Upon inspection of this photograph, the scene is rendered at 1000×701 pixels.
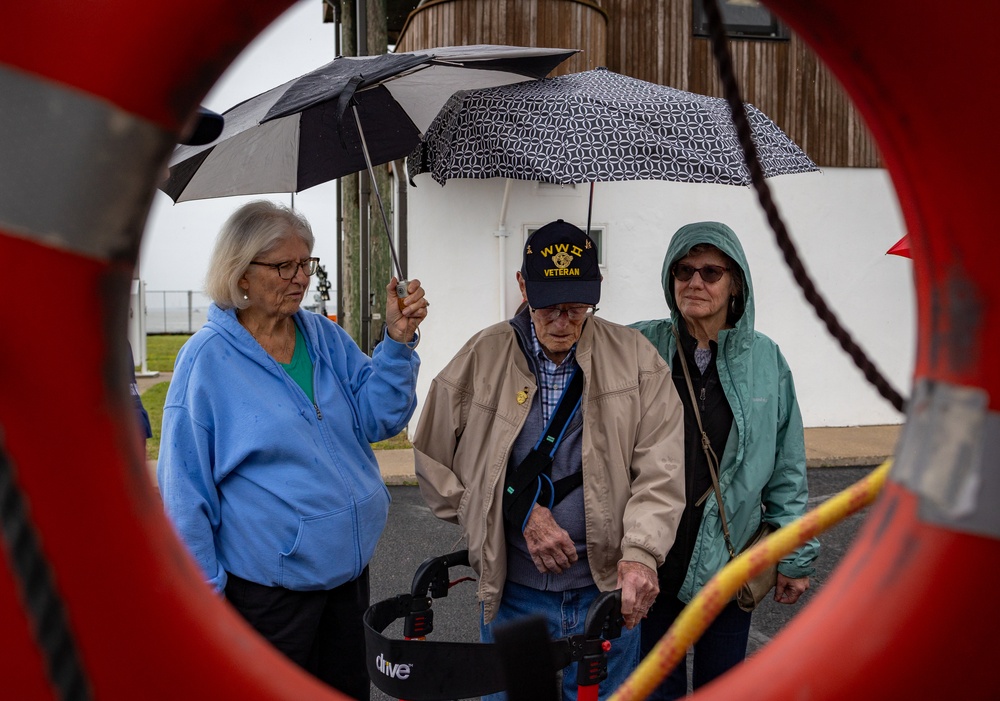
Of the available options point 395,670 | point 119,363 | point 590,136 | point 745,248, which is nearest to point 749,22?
point 745,248

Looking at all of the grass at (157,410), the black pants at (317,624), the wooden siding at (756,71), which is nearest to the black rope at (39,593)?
the black pants at (317,624)

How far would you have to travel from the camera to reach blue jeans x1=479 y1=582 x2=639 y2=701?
2.38 meters

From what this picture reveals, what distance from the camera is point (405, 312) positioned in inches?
94.3

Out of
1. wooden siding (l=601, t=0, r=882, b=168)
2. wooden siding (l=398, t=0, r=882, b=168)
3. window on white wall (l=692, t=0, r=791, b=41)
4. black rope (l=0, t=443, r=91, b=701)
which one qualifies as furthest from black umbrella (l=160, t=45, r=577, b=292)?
window on white wall (l=692, t=0, r=791, b=41)

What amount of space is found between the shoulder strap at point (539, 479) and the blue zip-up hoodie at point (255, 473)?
15.2 inches

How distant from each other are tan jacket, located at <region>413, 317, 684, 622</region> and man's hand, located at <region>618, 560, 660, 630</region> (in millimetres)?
29

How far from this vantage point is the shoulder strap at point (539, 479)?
2.33 metres

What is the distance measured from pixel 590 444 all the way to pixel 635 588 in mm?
393

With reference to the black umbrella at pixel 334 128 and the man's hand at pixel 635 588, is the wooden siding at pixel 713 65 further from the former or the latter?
the man's hand at pixel 635 588

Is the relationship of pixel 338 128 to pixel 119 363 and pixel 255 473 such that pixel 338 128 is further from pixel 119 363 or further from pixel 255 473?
pixel 119 363

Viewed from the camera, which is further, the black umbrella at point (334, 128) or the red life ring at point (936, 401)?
the black umbrella at point (334, 128)

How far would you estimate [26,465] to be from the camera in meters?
0.97

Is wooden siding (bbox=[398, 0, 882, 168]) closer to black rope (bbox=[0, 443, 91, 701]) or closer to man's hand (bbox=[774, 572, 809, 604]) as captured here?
man's hand (bbox=[774, 572, 809, 604])

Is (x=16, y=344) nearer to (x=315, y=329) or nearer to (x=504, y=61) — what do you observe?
(x=315, y=329)
